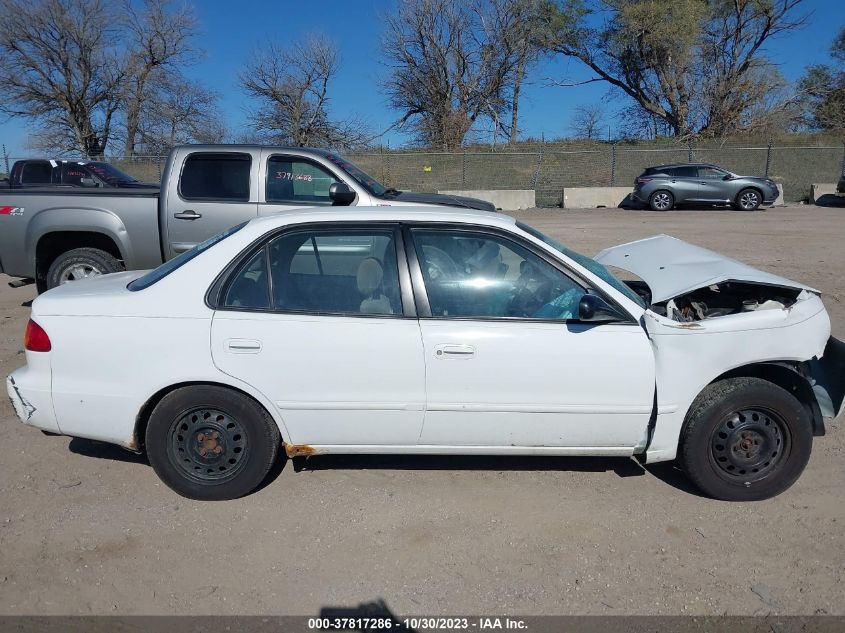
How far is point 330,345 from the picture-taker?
336 cm

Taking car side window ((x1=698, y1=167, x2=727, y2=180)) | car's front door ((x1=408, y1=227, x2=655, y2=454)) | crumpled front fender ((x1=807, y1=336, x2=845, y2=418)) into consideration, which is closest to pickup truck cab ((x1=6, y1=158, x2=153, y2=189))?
car's front door ((x1=408, y1=227, x2=655, y2=454))

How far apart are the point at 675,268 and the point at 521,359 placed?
139 cm

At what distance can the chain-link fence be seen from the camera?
2853 cm

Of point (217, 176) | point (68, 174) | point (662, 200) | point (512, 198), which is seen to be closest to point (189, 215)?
point (217, 176)

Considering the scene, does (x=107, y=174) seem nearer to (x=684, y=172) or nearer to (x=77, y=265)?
(x=77, y=265)

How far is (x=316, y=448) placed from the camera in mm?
3557

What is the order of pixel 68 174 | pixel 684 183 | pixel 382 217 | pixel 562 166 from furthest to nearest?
pixel 562 166 → pixel 684 183 → pixel 68 174 → pixel 382 217

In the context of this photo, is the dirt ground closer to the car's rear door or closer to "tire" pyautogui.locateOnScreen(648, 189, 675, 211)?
the car's rear door

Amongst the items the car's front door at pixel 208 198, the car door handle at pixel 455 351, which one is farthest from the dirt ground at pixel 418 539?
the car's front door at pixel 208 198

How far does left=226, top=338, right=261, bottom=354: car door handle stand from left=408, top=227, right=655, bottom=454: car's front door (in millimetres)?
875

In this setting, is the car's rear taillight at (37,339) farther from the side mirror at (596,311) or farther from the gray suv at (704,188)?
the gray suv at (704,188)

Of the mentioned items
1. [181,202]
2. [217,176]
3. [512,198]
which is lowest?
[181,202]

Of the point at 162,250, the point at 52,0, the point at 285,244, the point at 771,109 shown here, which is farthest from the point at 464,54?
the point at 285,244

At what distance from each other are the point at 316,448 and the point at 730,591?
2.13m
